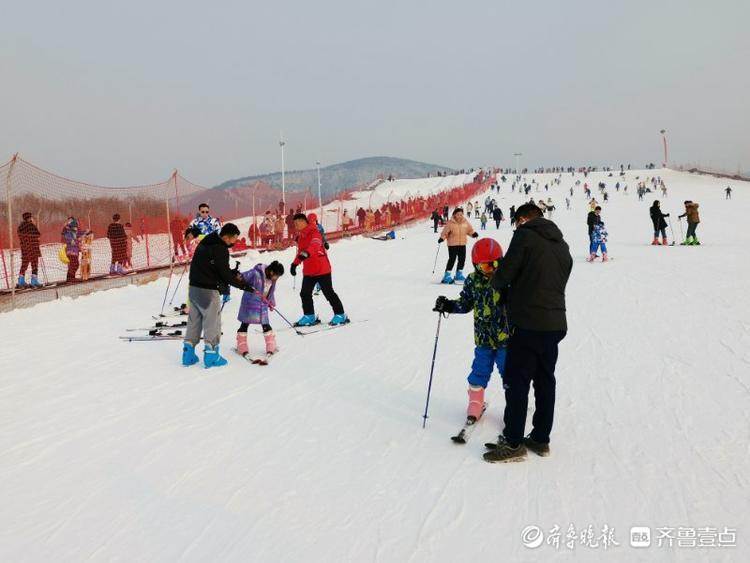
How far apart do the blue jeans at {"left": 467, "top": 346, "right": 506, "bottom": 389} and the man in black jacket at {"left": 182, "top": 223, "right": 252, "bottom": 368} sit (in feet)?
9.55

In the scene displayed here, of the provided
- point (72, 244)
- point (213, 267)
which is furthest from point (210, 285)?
point (72, 244)

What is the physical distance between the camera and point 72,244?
471 inches

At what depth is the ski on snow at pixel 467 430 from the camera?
410cm

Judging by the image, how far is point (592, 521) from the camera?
9.90ft

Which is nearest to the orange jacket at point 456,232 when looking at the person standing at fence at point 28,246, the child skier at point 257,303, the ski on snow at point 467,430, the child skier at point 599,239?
the child skier at point 599,239

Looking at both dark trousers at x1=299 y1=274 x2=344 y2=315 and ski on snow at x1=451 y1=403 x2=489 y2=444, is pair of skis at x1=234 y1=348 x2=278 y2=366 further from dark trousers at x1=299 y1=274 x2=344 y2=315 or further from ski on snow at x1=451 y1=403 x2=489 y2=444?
ski on snow at x1=451 y1=403 x2=489 y2=444

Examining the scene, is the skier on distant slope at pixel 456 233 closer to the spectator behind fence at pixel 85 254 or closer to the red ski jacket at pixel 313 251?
the red ski jacket at pixel 313 251

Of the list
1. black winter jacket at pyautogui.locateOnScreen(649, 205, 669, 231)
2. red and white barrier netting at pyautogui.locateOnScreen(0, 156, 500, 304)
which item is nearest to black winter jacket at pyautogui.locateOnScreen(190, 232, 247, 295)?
red and white barrier netting at pyautogui.locateOnScreen(0, 156, 500, 304)

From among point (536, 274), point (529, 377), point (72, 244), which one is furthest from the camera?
point (72, 244)

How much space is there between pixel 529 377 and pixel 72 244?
1119 centimetres

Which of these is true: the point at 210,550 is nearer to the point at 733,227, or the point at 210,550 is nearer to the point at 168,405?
the point at 168,405

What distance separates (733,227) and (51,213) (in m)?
23.7

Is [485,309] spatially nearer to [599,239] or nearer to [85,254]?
[85,254]

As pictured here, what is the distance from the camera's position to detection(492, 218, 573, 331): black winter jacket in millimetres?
3541
